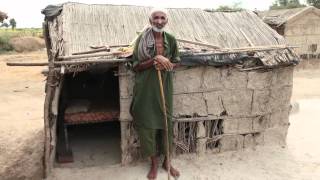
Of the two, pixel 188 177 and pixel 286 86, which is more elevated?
pixel 286 86

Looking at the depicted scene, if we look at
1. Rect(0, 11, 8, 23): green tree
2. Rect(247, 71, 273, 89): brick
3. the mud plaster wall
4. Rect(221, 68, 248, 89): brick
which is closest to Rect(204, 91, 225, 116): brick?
the mud plaster wall

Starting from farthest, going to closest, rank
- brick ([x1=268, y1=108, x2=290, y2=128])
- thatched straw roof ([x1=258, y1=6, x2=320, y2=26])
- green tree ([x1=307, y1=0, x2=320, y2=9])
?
green tree ([x1=307, y1=0, x2=320, y2=9]), thatched straw roof ([x1=258, y1=6, x2=320, y2=26]), brick ([x1=268, y1=108, x2=290, y2=128])

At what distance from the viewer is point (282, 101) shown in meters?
6.77

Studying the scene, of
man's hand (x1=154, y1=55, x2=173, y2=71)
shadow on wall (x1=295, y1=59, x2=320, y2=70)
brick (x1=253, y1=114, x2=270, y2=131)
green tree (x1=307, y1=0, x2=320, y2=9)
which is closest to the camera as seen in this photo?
man's hand (x1=154, y1=55, x2=173, y2=71)

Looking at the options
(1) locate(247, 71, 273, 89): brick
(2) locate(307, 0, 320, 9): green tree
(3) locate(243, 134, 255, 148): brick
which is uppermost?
(2) locate(307, 0, 320, 9): green tree

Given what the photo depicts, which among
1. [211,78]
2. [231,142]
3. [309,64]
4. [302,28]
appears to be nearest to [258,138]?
[231,142]

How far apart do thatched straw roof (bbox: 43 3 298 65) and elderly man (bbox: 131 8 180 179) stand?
96 cm

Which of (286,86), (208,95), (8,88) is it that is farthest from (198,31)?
(8,88)

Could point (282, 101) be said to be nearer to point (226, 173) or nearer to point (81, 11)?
point (226, 173)

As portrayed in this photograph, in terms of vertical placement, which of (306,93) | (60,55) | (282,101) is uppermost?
(60,55)

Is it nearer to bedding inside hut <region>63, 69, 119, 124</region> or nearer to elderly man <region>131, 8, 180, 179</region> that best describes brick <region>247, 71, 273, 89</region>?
elderly man <region>131, 8, 180, 179</region>

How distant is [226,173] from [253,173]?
0.40 m

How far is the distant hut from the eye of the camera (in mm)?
16391

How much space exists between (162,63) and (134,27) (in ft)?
5.41
